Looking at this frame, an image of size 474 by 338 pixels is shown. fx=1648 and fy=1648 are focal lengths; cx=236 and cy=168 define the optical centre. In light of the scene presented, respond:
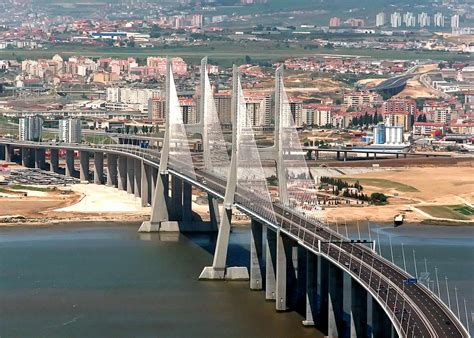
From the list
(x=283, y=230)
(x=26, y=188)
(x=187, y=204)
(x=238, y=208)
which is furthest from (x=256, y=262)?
(x=26, y=188)

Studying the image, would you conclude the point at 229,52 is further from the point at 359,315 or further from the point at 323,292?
the point at 359,315

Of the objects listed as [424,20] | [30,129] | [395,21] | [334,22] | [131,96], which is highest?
[424,20]

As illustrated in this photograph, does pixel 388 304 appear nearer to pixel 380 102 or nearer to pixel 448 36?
pixel 380 102

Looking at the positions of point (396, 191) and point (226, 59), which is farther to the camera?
point (226, 59)

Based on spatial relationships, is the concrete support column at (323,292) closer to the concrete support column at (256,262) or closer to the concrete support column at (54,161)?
the concrete support column at (256,262)

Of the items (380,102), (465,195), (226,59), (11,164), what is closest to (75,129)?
(11,164)

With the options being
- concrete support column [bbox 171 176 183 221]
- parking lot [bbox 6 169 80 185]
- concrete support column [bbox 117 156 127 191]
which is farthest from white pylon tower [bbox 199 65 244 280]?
parking lot [bbox 6 169 80 185]

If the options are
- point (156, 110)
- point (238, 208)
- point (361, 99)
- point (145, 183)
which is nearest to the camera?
point (238, 208)
